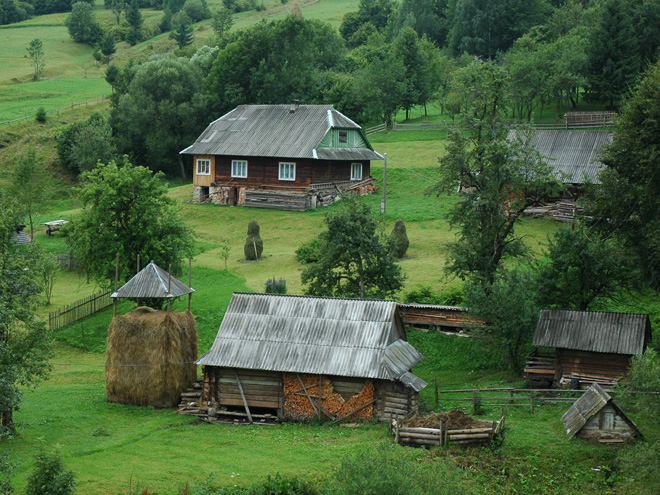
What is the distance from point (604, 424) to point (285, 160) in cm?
3455

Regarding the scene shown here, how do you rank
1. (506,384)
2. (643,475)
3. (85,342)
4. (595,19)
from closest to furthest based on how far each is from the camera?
(643,475) → (506,384) → (85,342) → (595,19)

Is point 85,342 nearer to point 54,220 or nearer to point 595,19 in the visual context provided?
→ point 54,220

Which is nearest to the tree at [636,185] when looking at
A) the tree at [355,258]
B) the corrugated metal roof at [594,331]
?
the corrugated metal roof at [594,331]

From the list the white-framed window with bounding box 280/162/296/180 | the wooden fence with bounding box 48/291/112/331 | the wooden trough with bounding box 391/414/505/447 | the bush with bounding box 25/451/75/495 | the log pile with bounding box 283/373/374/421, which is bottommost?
the wooden fence with bounding box 48/291/112/331

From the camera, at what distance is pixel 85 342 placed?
3675 centimetres

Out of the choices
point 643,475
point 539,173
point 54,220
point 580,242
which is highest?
point 539,173

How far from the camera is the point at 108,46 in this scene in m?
111

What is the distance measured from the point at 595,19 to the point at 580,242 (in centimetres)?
5624

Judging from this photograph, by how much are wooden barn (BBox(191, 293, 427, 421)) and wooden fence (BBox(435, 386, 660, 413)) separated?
70.5 inches

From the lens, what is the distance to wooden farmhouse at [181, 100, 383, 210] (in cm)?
5328

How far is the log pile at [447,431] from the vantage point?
22.7m

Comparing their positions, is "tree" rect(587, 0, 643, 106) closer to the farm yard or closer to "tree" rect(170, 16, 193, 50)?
the farm yard

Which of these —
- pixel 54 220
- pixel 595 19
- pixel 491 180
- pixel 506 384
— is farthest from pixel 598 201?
pixel 595 19

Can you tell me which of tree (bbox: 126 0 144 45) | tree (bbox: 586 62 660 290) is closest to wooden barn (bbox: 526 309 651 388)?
tree (bbox: 586 62 660 290)
